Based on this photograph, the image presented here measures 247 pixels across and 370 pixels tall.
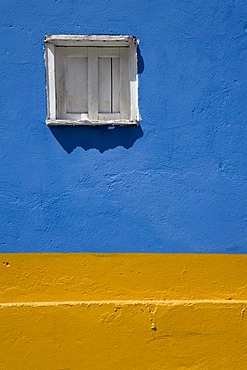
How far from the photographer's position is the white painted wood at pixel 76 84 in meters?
5.10

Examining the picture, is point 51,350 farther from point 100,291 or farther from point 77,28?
point 77,28

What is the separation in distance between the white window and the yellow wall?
42.6 inches

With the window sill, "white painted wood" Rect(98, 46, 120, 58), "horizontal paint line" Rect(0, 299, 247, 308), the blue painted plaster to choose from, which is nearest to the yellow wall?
"horizontal paint line" Rect(0, 299, 247, 308)

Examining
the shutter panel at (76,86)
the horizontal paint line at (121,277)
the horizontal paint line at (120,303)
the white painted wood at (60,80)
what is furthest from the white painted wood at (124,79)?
the horizontal paint line at (120,303)

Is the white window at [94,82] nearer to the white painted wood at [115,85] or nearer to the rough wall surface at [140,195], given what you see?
the white painted wood at [115,85]

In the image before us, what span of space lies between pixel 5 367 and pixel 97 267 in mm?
974

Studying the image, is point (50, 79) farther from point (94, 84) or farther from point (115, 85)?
point (115, 85)

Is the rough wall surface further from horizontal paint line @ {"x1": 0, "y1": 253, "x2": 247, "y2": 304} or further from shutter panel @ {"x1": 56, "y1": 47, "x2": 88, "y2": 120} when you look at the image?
shutter panel @ {"x1": 56, "y1": 47, "x2": 88, "y2": 120}

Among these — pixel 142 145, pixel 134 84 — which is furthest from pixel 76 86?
pixel 142 145

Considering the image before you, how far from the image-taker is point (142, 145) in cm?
502

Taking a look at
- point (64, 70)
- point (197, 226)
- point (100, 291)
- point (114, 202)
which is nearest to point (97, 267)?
point (100, 291)

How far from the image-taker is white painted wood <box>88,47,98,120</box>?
5.07 metres

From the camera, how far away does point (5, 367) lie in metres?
4.84

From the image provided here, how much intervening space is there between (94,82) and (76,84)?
14 cm
